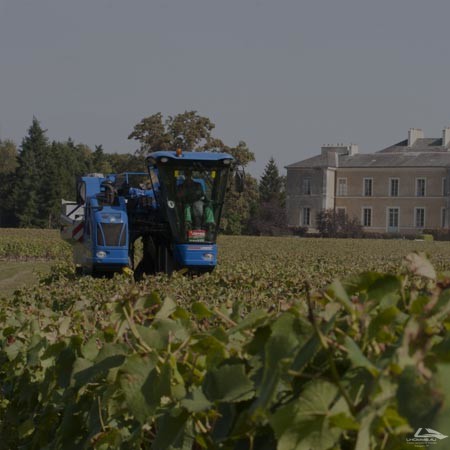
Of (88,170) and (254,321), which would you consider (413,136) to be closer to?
(88,170)

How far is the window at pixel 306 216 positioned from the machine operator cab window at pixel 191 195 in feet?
273

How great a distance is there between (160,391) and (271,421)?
0.57 m

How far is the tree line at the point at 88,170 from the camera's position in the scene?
244 feet

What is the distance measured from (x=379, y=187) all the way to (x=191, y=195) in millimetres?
84205

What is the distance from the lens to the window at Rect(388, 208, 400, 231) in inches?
3903

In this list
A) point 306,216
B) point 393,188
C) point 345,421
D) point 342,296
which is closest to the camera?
point 345,421

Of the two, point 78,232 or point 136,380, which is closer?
point 136,380

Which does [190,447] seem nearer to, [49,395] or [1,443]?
[49,395]

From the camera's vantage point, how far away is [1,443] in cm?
473

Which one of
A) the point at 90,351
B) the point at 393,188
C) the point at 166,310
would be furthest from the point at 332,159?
the point at 166,310

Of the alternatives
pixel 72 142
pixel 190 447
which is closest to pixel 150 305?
pixel 190 447

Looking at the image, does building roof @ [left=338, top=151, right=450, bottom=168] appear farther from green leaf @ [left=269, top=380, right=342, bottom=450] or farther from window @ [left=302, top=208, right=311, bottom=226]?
green leaf @ [left=269, top=380, right=342, bottom=450]

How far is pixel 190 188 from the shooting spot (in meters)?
16.5

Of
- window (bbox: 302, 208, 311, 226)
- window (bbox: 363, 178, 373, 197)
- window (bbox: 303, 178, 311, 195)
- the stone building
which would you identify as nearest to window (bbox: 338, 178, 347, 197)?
the stone building
